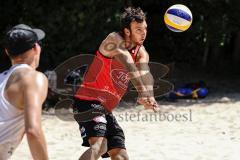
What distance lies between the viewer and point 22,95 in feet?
7.68

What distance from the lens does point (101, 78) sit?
4.47 m

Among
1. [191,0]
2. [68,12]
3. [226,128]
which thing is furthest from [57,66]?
[226,128]

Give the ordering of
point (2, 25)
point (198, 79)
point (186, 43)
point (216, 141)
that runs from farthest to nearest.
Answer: point (186, 43)
point (198, 79)
point (2, 25)
point (216, 141)

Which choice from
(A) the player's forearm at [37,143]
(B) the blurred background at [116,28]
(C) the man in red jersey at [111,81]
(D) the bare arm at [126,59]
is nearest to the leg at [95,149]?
(C) the man in red jersey at [111,81]

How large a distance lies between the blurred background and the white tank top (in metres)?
7.43

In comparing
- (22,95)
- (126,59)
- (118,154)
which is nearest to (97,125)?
(118,154)

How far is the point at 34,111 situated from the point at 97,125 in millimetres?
2055

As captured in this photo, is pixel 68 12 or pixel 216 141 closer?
pixel 216 141

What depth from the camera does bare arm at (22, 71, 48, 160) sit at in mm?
2266

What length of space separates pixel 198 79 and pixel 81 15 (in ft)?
12.4

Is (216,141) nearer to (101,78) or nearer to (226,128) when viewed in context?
(226,128)

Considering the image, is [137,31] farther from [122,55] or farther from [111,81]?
[111,81]

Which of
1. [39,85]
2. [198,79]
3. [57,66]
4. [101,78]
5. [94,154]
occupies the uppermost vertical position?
[39,85]

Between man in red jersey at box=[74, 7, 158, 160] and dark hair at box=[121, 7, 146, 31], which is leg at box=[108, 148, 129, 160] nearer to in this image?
man in red jersey at box=[74, 7, 158, 160]
